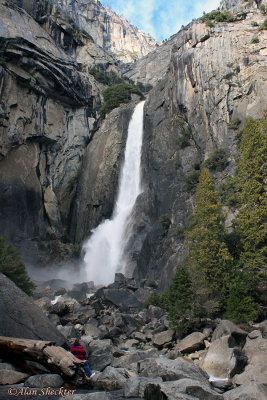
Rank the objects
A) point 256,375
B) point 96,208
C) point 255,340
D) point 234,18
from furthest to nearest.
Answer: point 96,208, point 234,18, point 255,340, point 256,375

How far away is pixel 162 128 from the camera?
42.6 meters

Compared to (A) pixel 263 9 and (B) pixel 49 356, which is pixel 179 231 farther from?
(A) pixel 263 9

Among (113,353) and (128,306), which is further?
(128,306)

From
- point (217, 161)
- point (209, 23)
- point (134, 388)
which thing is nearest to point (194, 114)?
point (217, 161)

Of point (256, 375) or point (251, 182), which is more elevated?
point (251, 182)

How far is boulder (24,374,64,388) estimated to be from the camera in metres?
9.08

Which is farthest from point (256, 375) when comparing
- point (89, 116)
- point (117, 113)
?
point (89, 116)

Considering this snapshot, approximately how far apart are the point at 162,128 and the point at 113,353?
33035 millimetres

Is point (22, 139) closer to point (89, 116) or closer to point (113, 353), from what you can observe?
point (89, 116)

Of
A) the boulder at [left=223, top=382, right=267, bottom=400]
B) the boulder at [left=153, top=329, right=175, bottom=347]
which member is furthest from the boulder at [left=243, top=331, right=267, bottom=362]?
the boulder at [left=153, top=329, right=175, bottom=347]

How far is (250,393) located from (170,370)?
10.8ft

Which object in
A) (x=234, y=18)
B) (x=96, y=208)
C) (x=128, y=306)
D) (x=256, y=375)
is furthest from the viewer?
(x=96, y=208)

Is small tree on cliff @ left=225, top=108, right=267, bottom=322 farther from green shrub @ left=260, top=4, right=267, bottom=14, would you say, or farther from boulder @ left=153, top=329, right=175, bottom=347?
green shrub @ left=260, top=4, right=267, bottom=14

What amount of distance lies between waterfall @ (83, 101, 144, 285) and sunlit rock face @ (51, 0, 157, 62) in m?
102
